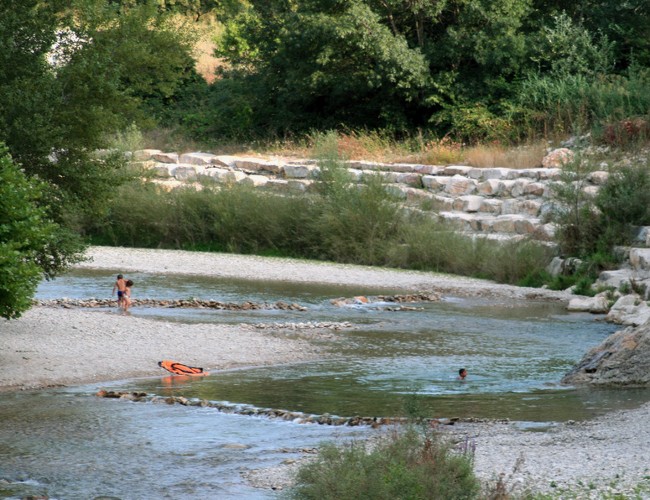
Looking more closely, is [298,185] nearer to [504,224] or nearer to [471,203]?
[471,203]

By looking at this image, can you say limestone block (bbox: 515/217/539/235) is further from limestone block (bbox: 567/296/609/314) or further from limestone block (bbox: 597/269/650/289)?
limestone block (bbox: 567/296/609/314)

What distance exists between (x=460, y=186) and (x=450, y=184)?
352 millimetres

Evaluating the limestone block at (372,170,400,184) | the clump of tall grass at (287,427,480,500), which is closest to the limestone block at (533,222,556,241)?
the limestone block at (372,170,400,184)

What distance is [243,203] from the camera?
1427 inches

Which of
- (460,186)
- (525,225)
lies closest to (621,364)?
(525,225)

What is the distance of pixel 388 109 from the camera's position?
4206 cm

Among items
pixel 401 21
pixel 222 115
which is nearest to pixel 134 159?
pixel 222 115

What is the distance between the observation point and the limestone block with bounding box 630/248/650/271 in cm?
2705

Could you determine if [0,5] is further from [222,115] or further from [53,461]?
[222,115]

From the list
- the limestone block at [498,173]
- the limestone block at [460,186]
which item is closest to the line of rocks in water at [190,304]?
the limestone block at [460,186]

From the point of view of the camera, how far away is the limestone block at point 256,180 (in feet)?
127

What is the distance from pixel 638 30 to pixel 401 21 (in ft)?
30.1

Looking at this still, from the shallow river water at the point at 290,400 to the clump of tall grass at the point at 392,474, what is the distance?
2.38ft

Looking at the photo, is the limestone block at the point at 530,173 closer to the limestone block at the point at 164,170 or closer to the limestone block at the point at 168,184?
the limestone block at the point at 168,184
